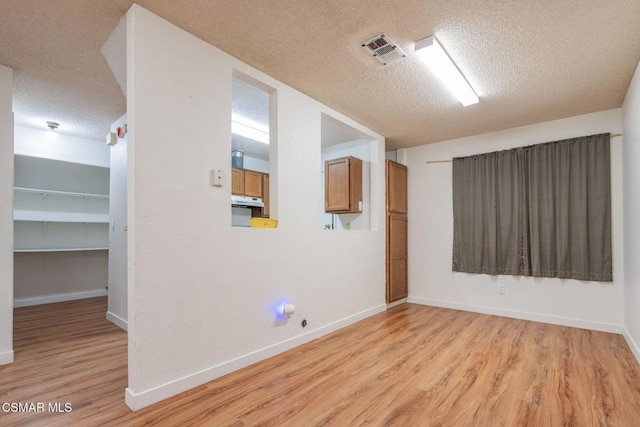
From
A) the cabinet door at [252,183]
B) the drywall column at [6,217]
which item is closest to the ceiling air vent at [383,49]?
the drywall column at [6,217]

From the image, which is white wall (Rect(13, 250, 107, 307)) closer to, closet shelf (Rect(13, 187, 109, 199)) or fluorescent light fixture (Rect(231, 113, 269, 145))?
closet shelf (Rect(13, 187, 109, 199))

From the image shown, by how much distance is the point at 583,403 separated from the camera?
2016 mm

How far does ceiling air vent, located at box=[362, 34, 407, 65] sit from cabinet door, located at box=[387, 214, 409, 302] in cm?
246

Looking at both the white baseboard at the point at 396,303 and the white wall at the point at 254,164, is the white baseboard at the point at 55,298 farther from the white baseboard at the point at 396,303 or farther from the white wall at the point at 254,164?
the white baseboard at the point at 396,303

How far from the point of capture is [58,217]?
4.86 meters

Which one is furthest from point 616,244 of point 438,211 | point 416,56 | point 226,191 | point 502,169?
point 226,191

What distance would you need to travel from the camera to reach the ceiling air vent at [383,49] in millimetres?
2283

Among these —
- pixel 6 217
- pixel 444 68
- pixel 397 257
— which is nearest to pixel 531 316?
pixel 397 257

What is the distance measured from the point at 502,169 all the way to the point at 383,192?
5.22 feet

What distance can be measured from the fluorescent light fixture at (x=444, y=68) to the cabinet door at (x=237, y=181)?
352 centimetres

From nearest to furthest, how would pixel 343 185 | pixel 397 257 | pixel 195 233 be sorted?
pixel 195 233, pixel 343 185, pixel 397 257

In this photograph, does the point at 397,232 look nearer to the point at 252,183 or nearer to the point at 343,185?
the point at 343,185

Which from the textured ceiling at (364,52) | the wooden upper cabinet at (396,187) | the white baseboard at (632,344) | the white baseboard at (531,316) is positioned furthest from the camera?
the wooden upper cabinet at (396,187)

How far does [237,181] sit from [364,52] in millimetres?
3404
